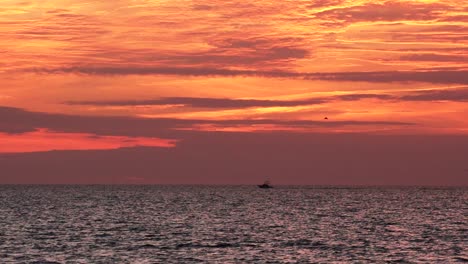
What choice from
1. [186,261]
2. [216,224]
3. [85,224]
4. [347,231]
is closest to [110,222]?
[85,224]

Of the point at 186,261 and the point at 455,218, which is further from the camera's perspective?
the point at 455,218

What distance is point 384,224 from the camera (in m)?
137

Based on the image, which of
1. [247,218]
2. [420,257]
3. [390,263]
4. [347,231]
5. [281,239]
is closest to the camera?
[390,263]

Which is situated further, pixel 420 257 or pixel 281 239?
pixel 281 239

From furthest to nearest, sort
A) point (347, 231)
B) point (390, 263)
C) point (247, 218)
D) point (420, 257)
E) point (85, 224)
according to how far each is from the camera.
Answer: point (247, 218) → point (85, 224) → point (347, 231) → point (420, 257) → point (390, 263)

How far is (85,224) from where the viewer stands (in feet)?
427

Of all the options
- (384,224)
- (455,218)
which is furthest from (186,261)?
(455,218)

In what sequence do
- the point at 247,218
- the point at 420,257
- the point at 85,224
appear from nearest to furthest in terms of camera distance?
the point at 420,257 < the point at 85,224 < the point at 247,218

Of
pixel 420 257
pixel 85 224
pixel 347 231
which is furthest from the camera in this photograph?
pixel 85 224

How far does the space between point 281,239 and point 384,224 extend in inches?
1469

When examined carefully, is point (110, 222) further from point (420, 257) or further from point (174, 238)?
point (420, 257)

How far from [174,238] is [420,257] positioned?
3359 centimetres

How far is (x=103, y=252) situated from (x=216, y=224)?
48.0m

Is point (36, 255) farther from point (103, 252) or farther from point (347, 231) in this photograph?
point (347, 231)
